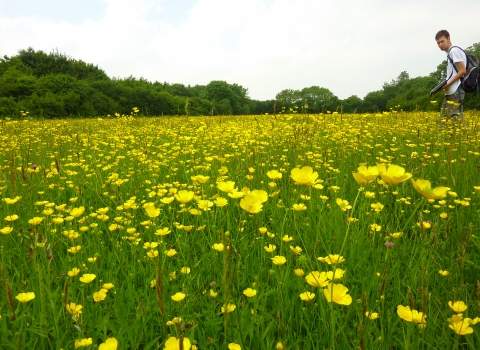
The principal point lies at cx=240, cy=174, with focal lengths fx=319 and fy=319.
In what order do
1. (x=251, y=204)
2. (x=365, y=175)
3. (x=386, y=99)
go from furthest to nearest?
(x=386, y=99)
(x=251, y=204)
(x=365, y=175)

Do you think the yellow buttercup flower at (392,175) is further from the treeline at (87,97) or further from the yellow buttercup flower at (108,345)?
the treeline at (87,97)

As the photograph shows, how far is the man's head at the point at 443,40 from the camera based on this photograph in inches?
193

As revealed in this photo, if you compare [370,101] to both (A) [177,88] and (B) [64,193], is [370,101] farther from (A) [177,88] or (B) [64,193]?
(B) [64,193]

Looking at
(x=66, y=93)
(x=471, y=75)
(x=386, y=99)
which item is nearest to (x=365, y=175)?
(x=471, y=75)

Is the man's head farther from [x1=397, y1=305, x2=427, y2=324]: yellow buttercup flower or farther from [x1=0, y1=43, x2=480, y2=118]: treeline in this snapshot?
[x1=397, y1=305, x2=427, y2=324]: yellow buttercup flower

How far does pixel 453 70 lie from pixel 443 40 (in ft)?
1.59

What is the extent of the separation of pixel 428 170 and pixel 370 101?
3582 centimetres

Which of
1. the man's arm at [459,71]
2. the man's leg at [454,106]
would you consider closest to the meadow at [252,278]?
the man's arm at [459,71]

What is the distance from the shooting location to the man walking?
189 inches

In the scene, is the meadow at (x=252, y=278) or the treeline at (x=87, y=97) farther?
the treeline at (x=87, y=97)

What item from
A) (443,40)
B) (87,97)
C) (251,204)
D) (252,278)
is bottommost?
(252,278)

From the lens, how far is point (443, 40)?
193 inches

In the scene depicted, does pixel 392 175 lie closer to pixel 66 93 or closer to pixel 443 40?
pixel 443 40

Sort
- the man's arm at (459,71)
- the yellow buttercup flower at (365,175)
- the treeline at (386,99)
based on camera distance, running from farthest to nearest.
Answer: the treeline at (386,99), the man's arm at (459,71), the yellow buttercup flower at (365,175)
